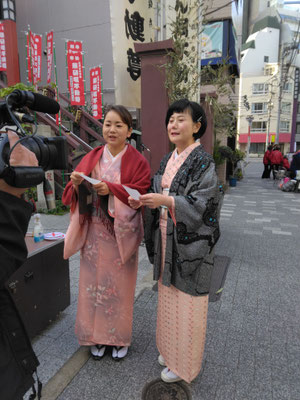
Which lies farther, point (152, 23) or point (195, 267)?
point (152, 23)

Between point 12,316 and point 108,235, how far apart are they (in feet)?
3.64

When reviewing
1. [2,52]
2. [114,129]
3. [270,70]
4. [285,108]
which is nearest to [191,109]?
[114,129]

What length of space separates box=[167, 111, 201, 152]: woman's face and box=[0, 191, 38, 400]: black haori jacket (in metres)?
1.19

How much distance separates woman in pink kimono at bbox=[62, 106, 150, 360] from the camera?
2168mm

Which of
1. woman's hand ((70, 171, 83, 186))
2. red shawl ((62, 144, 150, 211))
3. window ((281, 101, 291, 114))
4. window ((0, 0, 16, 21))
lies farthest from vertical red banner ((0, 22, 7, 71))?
window ((281, 101, 291, 114))

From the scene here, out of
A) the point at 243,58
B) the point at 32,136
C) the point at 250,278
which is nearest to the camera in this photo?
the point at 32,136

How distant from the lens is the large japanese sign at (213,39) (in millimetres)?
14031

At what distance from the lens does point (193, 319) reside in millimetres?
2000

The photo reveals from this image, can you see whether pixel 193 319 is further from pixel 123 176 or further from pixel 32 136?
pixel 32 136

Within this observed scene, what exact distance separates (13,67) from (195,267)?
34.0ft

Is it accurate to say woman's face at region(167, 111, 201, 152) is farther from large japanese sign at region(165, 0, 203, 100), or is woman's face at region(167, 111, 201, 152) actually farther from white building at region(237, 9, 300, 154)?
white building at region(237, 9, 300, 154)

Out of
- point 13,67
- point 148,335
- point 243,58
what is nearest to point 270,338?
point 148,335

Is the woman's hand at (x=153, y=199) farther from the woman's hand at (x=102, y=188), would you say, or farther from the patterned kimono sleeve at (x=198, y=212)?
the woman's hand at (x=102, y=188)

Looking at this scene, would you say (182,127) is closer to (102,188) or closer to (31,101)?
(102,188)
